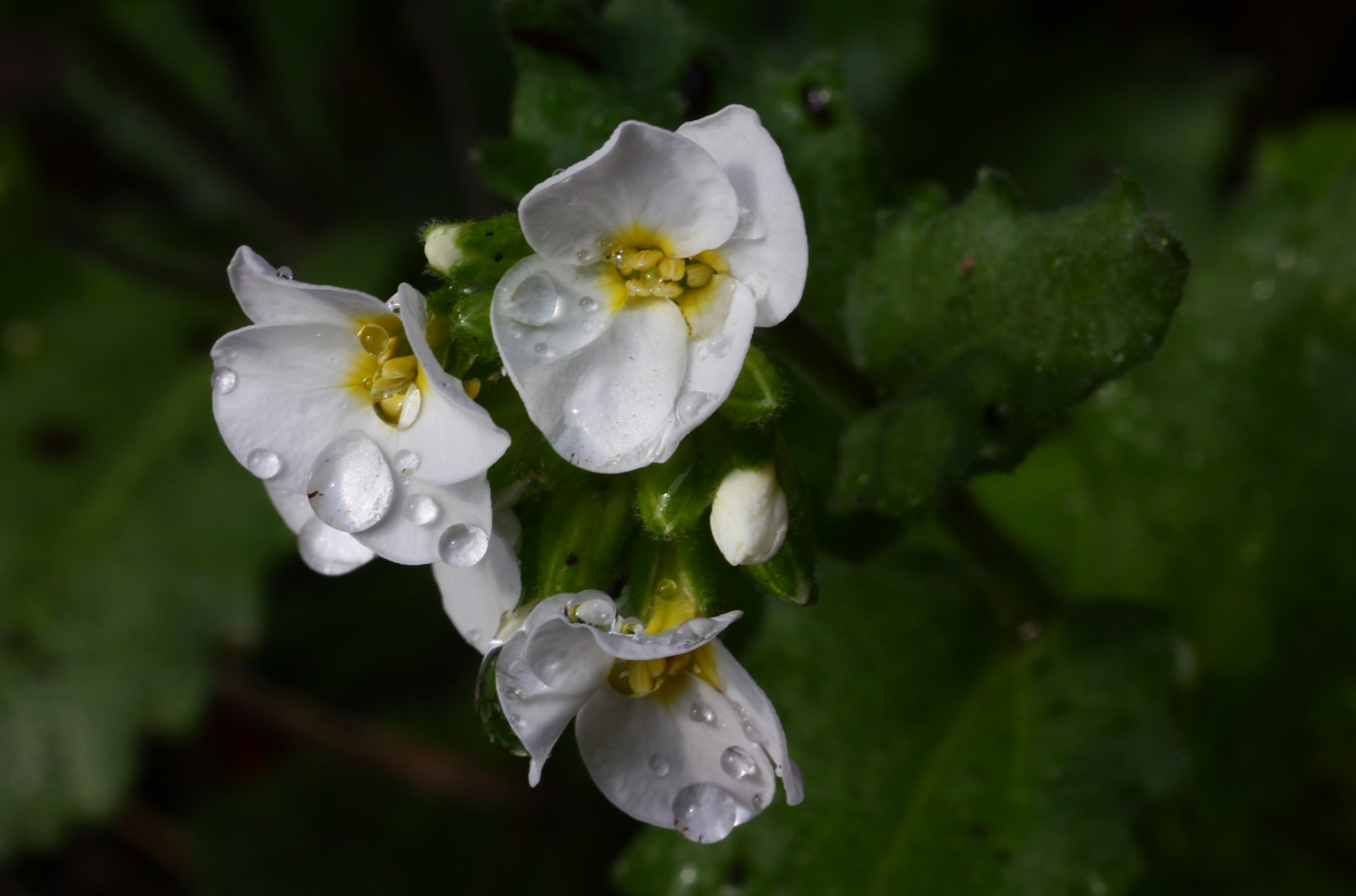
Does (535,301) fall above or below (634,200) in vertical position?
below

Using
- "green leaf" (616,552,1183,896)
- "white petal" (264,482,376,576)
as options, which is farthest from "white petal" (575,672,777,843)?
"green leaf" (616,552,1183,896)

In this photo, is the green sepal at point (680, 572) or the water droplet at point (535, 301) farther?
the green sepal at point (680, 572)

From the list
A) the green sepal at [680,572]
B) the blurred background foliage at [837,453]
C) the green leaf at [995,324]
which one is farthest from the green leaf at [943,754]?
the green sepal at [680,572]

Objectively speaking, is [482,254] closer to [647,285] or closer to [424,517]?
[647,285]

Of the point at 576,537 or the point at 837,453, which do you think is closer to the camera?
the point at 576,537

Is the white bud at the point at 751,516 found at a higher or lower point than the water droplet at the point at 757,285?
lower

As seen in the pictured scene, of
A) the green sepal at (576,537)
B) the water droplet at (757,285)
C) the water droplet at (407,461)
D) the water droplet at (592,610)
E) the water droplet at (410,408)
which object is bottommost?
the green sepal at (576,537)

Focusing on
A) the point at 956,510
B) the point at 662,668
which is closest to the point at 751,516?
the point at 662,668

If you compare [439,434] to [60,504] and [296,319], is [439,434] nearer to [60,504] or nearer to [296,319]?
[296,319]

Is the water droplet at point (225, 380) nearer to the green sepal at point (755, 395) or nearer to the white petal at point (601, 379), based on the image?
the white petal at point (601, 379)
